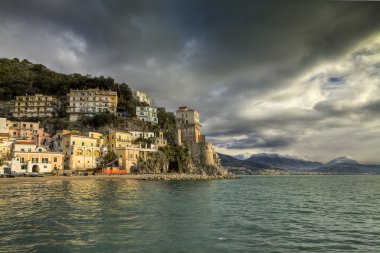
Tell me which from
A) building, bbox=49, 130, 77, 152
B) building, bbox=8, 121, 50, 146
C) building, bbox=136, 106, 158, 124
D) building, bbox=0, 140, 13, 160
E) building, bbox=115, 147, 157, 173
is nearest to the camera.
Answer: building, bbox=0, 140, 13, 160

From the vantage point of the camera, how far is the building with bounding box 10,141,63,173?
6034 centimetres

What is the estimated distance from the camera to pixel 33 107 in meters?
87.8

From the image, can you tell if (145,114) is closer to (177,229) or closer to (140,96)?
(140,96)

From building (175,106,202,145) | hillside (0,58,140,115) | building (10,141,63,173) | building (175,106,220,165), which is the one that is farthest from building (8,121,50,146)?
building (175,106,202,145)

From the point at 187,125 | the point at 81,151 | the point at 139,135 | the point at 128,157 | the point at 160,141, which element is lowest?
the point at 128,157

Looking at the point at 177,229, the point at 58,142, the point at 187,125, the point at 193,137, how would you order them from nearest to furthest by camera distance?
the point at 177,229 < the point at 58,142 < the point at 193,137 < the point at 187,125

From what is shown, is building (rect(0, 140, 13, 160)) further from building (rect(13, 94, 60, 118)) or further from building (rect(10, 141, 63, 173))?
building (rect(13, 94, 60, 118))

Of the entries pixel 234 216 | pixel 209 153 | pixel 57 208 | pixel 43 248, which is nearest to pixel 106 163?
pixel 209 153

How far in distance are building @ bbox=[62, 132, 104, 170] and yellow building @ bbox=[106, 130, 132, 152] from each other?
8.04ft

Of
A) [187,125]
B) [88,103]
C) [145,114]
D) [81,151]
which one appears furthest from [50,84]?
[187,125]

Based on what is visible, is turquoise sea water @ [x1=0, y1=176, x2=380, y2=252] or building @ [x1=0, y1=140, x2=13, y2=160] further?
building @ [x1=0, y1=140, x2=13, y2=160]

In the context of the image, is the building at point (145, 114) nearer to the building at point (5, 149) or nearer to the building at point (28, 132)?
the building at point (28, 132)

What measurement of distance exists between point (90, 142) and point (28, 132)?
669 inches

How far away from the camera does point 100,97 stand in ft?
302
